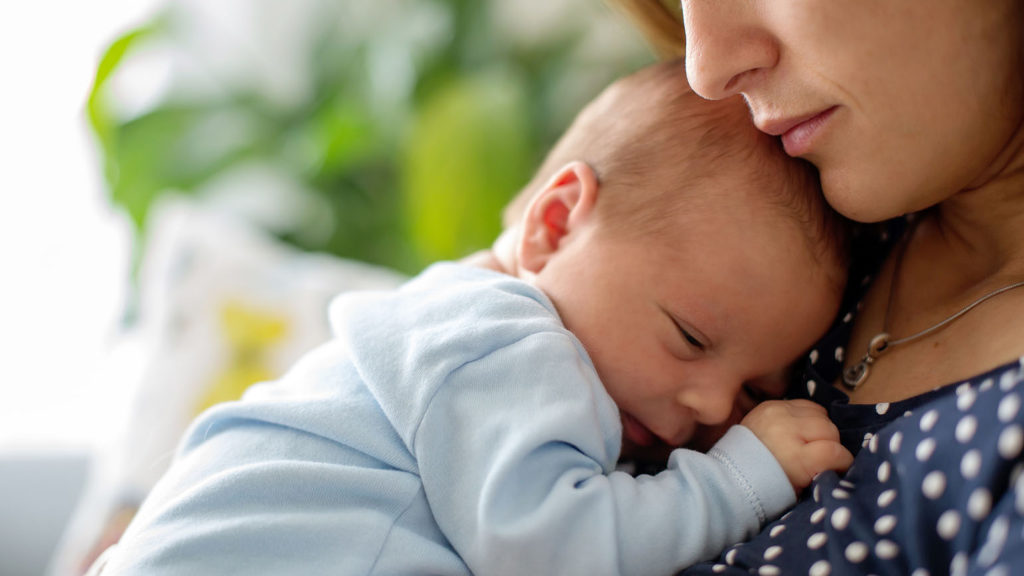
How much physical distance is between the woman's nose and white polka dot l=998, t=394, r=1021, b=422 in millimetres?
371

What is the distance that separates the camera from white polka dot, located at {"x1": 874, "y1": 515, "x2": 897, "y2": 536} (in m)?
0.80

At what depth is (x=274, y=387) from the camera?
1111 millimetres

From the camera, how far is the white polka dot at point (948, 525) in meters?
0.74

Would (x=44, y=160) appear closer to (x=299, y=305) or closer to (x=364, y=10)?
(x=364, y=10)

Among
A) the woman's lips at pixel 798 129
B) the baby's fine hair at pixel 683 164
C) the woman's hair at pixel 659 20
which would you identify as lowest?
the baby's fine hair at pixel 683 164

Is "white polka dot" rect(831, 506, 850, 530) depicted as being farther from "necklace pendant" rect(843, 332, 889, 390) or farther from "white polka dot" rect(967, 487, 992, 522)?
"necklace pendant" rect(843, 332, 889, 390)

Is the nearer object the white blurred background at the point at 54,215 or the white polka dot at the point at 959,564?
the white polka dot at the point at 959,564

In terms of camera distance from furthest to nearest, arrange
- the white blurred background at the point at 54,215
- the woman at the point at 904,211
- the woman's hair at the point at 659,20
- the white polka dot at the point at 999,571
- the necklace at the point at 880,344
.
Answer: the white blurred background at the point at 54,215, the woman's hair at the point at 659,20, the necklace at the point at 880,344, the woman at the point at 904,211, the white polka dot at the point at 999,571

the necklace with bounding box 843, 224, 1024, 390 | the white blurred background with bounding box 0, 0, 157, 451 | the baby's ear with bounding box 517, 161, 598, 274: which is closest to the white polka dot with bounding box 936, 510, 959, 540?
the necklace with bounding box 843, 224, 1024, 390

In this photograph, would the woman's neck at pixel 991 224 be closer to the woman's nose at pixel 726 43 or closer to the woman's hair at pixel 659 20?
the woman's nose at pixel 726 43

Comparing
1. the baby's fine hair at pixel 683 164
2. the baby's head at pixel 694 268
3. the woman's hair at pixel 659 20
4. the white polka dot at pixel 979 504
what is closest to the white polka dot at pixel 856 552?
the white polka dot at pixel 979 504

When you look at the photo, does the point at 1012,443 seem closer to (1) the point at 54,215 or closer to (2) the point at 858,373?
(2) the point at 858,373

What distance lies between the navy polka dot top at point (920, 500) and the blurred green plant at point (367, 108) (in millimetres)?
1144

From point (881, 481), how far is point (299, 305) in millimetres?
1129
